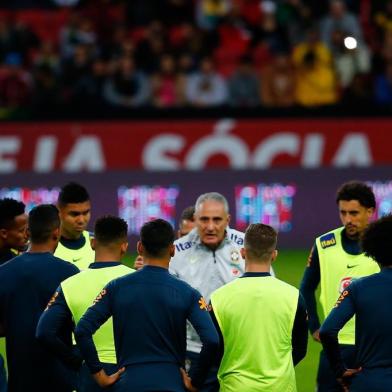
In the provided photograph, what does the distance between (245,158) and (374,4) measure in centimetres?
571

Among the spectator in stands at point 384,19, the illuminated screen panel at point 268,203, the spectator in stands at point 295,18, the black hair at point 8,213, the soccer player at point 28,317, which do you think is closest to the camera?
the soccer player at point 28,317

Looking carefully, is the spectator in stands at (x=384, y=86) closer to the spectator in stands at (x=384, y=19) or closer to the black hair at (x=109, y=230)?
the spectator in stands at (x=384, y=19)

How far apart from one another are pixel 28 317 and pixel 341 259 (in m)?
2.58

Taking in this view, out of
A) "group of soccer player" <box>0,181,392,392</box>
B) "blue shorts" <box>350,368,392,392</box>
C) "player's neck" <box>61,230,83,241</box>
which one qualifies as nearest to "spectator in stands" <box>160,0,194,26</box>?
"player's neck" <box>61,230,83,241</box>

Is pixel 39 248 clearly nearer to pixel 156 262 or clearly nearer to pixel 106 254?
pixel 106 254

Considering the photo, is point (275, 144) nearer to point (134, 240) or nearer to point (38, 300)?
point (134, 240)

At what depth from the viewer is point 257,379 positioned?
26.0 feet

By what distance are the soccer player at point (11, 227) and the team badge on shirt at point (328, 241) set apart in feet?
7.50

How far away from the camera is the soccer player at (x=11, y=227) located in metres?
9.24

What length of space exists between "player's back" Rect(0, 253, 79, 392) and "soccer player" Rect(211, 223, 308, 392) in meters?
1.17

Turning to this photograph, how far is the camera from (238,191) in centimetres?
1978

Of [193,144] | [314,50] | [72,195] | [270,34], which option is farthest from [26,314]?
[270,34]

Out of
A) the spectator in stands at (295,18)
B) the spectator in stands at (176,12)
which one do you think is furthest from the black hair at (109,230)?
the spectator in stands at (176,12)

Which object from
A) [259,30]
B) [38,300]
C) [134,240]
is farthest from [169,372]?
[259,30]
